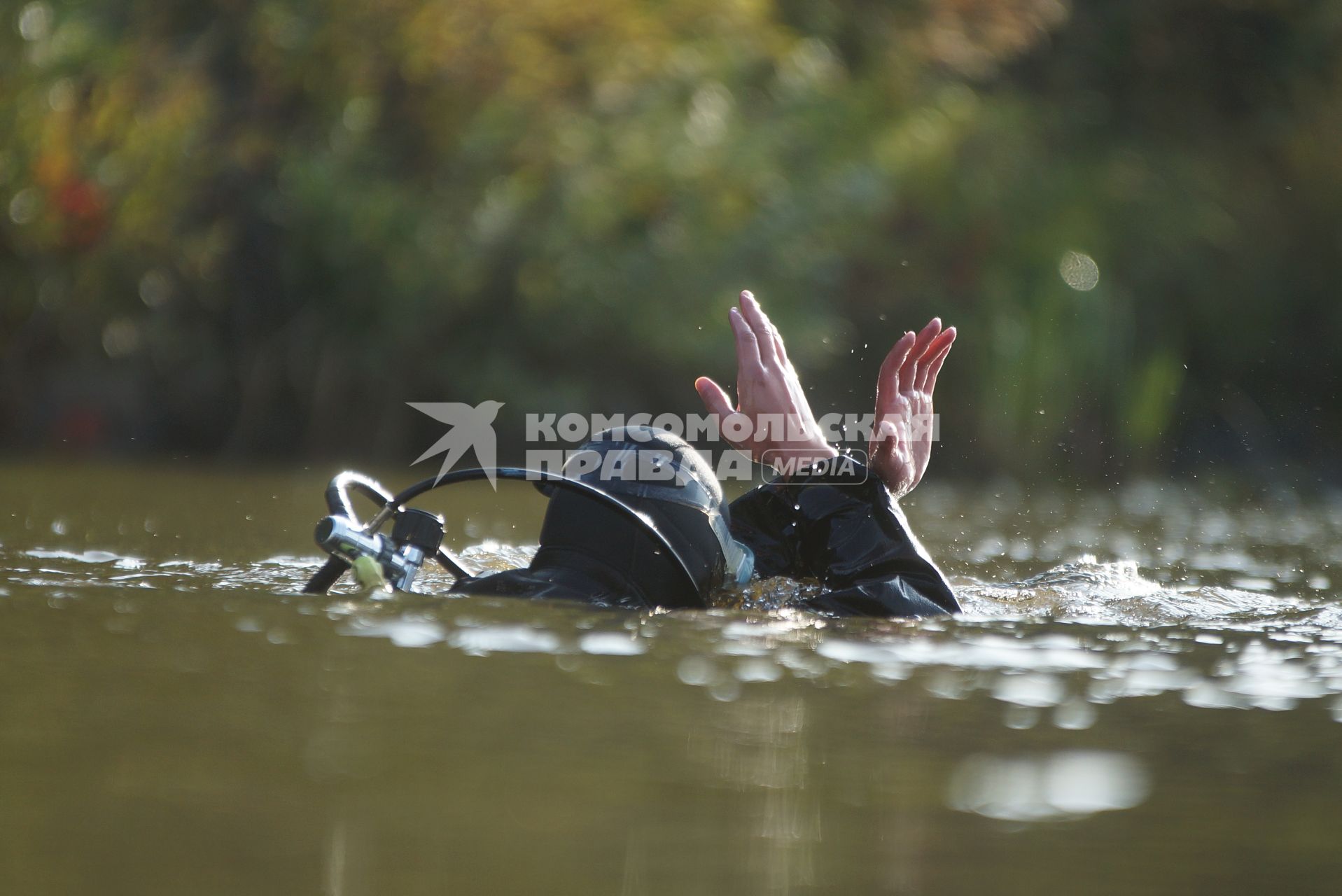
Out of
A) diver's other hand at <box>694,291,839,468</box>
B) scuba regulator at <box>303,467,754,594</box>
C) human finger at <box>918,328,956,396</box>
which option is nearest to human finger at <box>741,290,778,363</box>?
diver's other hand at <box>694,291,839,468</box>

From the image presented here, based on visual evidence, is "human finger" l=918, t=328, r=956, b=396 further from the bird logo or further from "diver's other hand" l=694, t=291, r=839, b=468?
the bird logo

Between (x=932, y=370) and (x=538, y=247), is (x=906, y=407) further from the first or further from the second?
(x=538, y=247)

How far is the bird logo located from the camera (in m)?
9.62

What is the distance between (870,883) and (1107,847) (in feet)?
1.09

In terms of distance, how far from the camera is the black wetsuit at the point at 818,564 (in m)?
3.40

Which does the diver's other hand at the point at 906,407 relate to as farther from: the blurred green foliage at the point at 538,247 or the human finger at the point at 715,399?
the blurred green foliage at the point at 538,247

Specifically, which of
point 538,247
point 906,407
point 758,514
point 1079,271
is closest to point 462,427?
point 538,247

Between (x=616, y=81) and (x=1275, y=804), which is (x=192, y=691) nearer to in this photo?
(x=1275, y=804)

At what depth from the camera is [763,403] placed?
12.1 ft

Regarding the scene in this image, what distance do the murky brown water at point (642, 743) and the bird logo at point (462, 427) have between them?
222 inches

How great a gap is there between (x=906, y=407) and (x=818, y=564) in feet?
1.46

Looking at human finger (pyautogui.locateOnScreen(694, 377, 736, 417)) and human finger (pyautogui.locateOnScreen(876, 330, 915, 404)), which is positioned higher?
human finger (pyautogui.locateOnScreen(876, 330, 915, 404))

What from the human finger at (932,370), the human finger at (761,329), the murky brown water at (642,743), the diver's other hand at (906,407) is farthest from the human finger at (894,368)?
the murky brown water at (642,743)

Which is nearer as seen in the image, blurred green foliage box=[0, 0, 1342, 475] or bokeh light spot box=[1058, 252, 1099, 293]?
blurred green foliage box=[0, 0, 1342, 475]
